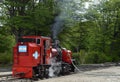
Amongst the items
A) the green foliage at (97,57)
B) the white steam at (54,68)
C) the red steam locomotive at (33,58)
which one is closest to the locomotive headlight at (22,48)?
the red steam locomotive at (33,58)

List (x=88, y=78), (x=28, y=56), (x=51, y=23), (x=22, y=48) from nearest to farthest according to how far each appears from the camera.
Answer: (x=28, y=56)
(x=22, y=48)
(x=88, y=78)
(x=51, y=23)

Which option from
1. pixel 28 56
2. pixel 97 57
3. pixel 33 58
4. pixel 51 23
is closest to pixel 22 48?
pixel 28 56

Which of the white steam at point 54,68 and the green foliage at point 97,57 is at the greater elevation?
the white steam at point 54,68

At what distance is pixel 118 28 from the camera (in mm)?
59500

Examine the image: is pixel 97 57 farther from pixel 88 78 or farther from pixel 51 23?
pixel 88 78

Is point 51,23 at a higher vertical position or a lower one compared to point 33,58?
higher

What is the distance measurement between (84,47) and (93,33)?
32.9 ft

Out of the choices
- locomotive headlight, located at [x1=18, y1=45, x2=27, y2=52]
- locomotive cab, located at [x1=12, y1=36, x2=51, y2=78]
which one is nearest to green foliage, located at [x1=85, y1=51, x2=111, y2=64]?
locomotive cab, located at [x1=12, y1=36, x2=51, y2=78]

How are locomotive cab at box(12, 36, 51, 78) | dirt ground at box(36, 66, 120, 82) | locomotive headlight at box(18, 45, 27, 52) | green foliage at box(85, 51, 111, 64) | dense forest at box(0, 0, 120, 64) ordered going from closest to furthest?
dirt ground at box(36, 66, 120, 82)
locomotive cab at box(12, 36, 51, 78)
locomotive headlight at box(18, 45, 27, 52)
dense forest at box(0, 0, 120, 64)
green foliage at box(85, 51, 111, 64)

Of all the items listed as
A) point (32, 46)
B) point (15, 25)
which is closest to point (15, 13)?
point (15, 25)

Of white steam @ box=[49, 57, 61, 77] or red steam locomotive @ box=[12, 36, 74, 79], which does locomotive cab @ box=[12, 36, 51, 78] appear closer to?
red steam locomotive @ box=[12, 36, 74, 79]

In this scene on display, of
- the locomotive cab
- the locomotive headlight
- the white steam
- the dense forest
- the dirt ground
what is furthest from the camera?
the dense forest

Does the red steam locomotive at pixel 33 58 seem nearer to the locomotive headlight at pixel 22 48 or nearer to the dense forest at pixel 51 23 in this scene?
the locomotive headlight at pixel 22 48

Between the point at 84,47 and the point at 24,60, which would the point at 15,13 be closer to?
the point at 24,60
